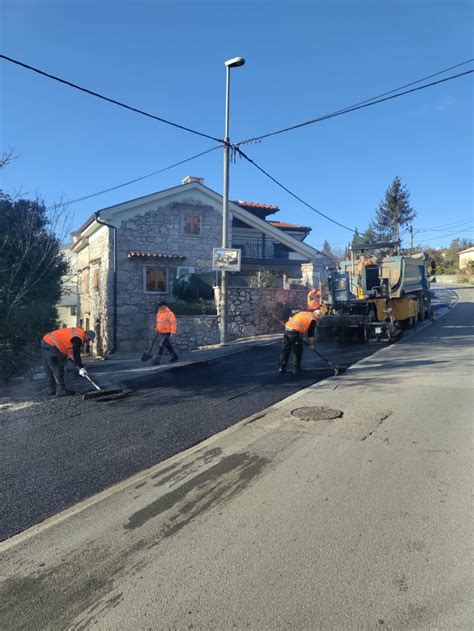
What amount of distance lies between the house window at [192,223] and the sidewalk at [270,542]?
50.7 feet

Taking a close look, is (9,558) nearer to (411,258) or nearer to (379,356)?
(379,356)

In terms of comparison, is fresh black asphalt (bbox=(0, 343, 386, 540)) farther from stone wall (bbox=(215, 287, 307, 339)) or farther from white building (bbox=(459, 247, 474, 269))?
white building (bbox=(459, 247, 474, 269))

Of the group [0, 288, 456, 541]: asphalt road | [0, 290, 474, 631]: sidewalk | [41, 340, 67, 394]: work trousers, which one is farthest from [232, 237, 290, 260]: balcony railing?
[0, 290, 474, 631]: sidewalk

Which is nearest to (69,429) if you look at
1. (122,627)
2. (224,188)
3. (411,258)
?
(122,627)

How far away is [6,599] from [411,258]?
16178mm

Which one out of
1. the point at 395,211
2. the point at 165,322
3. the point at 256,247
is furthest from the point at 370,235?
the point at 165,322

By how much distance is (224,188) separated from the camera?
510 inches

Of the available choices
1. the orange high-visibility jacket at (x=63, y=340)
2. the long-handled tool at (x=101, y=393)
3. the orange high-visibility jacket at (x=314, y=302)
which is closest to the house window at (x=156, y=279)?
the orange high-visibility jacket at (x=314, y=302)

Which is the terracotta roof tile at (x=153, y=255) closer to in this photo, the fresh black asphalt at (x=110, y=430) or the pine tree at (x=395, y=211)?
the fresh black asphalt at (x=110, y=430)

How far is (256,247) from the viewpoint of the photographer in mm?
24766

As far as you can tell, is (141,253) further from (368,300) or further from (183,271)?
(368,300)

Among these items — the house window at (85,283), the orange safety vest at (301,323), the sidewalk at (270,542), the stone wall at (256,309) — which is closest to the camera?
the sidewalk at (270,542)

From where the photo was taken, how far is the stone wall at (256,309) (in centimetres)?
1500

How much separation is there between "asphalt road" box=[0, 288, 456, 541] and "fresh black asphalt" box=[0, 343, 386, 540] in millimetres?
10
